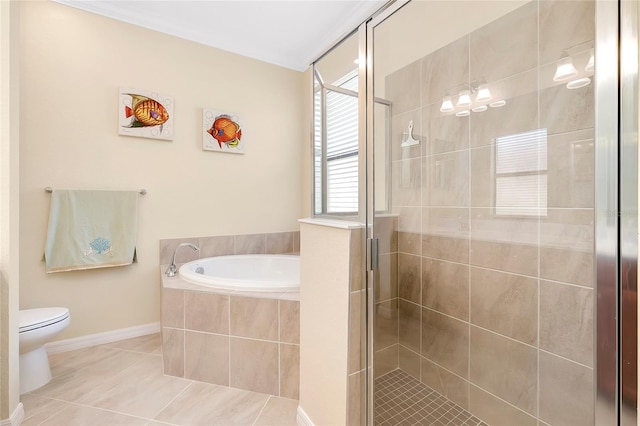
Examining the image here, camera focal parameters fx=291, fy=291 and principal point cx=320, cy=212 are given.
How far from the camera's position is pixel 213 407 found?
5.27ft

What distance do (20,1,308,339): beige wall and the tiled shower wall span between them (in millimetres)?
1987

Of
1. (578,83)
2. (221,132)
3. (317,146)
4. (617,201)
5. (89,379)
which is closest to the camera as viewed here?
(617,201)

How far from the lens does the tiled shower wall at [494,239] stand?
42.8 inches

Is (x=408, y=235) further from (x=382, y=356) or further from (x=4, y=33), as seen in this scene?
(x=4, y=33)

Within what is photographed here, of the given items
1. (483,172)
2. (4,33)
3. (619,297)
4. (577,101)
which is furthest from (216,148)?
(619,297)

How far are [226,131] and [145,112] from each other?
69 centimetres

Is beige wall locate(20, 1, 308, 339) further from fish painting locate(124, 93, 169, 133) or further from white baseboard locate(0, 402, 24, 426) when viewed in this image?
white baseboard locate(0, 402, 24, 426)

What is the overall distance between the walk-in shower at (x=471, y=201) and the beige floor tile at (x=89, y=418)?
4.08 feet

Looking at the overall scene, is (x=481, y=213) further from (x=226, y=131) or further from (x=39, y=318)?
(x=39, y=318)

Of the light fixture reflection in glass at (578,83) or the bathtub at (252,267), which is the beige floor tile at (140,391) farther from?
the light fixture reflection in glass at (578,83)

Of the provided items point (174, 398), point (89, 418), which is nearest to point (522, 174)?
point (174, 398)

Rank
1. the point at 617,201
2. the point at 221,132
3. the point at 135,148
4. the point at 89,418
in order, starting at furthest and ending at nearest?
the point at 221,132
the point at 135,148
the point at 89,418
the point at 617,201

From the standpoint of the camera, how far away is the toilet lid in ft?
5.49

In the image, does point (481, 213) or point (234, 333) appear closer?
point (481, 213)
